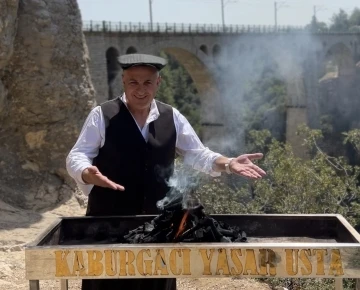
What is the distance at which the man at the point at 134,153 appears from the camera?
250 centimetres

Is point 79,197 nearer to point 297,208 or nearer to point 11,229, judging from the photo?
point 11,229

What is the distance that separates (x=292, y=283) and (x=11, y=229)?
99.9 inches

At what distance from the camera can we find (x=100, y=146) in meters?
2.59

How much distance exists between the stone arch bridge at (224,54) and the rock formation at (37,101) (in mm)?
12036

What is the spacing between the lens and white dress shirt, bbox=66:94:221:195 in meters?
2.46

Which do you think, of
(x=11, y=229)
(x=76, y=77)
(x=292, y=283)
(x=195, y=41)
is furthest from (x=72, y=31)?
(x=195, y=41)

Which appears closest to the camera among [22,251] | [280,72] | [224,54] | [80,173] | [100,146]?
[80,173]

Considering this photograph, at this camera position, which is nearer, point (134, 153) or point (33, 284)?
point (33, 284)

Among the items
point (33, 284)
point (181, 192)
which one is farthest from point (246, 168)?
point (33, 284)

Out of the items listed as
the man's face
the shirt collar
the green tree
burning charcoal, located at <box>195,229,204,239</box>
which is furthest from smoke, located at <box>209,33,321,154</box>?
burning charcoal, located at <box>195,229,204,239</box>

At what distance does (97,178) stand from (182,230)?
0.42 m

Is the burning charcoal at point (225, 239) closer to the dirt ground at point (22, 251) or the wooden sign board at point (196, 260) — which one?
the wooden sign board at point (196, 260)

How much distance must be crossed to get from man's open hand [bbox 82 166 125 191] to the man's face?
42 cm

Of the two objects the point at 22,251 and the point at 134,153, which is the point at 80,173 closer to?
the point at 134,153
